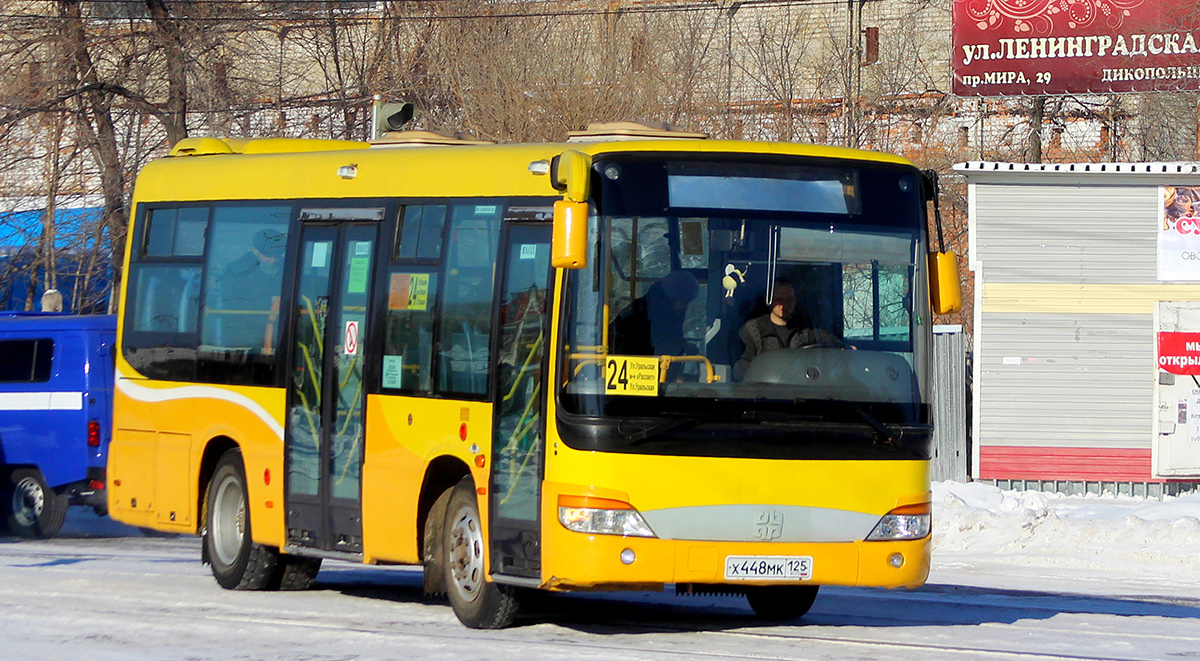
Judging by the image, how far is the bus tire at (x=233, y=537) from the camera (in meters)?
11.9

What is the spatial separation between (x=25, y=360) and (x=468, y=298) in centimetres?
961

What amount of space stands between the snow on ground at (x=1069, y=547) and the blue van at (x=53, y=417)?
844cm

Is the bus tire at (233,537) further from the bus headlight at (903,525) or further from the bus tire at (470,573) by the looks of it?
the bus headlight at (903,525)

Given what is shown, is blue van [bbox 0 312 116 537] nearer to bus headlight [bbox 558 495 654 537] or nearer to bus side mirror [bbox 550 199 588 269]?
bus headlight [bbox 558 495 654 537]

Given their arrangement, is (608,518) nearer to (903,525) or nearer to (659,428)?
(659,428)

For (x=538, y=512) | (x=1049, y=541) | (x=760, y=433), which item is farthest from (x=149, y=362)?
(x=1049, y=541)

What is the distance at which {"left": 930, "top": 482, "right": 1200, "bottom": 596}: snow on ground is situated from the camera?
47.3ft

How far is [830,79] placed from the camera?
43438 mm

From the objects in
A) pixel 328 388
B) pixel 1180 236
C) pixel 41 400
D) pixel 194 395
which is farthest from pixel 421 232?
pixel 1180 236

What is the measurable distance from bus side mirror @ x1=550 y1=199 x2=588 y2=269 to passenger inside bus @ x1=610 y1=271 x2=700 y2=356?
1.24ft

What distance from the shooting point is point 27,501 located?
17.8 metres

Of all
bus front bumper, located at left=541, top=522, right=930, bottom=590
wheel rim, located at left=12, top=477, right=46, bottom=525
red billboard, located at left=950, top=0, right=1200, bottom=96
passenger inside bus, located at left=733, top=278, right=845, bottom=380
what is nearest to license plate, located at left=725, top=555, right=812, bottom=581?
bus front bumper, located at left=541, top=522, right=930, bottom=590

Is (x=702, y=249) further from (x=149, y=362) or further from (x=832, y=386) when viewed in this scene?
(x=149, y=362)

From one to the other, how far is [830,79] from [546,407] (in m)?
35.6
